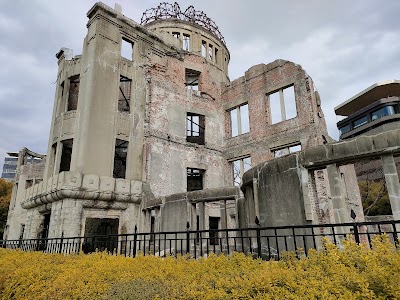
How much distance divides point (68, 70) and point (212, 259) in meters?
17.2

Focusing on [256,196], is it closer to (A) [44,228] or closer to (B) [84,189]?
(B) [84,189]

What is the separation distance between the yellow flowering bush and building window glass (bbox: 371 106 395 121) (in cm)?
4892

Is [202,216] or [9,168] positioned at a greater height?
[9,168]

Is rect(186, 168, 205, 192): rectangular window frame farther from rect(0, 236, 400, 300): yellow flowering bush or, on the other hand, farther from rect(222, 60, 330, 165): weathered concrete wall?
rect(0, 236, 400, 300): yellow flowering bush

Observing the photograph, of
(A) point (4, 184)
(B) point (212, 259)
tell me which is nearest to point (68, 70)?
(B) point (212, 259)

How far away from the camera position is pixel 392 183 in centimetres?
682

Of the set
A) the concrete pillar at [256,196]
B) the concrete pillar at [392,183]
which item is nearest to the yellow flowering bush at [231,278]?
the concrete pillar at [392,183]

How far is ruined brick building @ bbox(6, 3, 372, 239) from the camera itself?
44.6ft

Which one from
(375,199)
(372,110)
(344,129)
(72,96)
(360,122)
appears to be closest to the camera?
(72,96)

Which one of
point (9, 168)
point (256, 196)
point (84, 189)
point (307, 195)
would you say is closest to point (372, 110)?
point (256, 196)

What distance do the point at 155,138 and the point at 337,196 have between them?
12.2 m

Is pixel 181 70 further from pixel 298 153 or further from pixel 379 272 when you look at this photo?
pixel 379 272

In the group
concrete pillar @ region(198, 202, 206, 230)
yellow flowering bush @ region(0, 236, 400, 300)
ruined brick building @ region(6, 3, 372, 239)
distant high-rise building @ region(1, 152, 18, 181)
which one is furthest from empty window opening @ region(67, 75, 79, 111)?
distant high-rise building @ region(1, 152, 18, 181)

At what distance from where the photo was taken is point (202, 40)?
2483 cm
